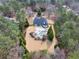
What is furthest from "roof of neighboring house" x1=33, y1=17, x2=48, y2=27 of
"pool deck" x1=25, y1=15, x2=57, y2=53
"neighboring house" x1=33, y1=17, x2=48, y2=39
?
"pool deck" x1=25, y1=15, x2=57, y2=53

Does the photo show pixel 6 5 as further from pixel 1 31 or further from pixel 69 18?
pixel 1 31

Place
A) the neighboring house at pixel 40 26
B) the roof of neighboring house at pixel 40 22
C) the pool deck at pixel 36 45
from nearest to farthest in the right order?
1. the pool deck at pixel 36 45
2. the neighboring house at pixel 40 26
3. the roof of neighboring house at pixel 40 22

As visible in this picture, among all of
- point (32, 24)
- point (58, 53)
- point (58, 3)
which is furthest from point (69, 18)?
point (58, 3)

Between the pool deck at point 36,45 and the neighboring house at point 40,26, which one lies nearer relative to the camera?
the pool deck at point 36,45

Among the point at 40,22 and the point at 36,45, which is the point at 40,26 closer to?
the point at 40,22

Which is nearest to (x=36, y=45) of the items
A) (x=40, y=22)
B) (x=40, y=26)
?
(x=40, y=26)

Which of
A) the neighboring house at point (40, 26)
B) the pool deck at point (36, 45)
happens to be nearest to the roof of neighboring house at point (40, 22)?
the neighboring house at point (40, 26)

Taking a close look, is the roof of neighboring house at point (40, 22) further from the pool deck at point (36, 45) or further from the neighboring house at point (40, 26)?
the pool deck at point (36, 45)

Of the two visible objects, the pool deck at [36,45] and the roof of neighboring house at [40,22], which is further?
the roof of neighboring house at [40,22]

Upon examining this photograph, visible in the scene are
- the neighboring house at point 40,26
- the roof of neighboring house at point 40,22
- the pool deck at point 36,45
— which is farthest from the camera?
the roof of neighboring house at point 40,22
